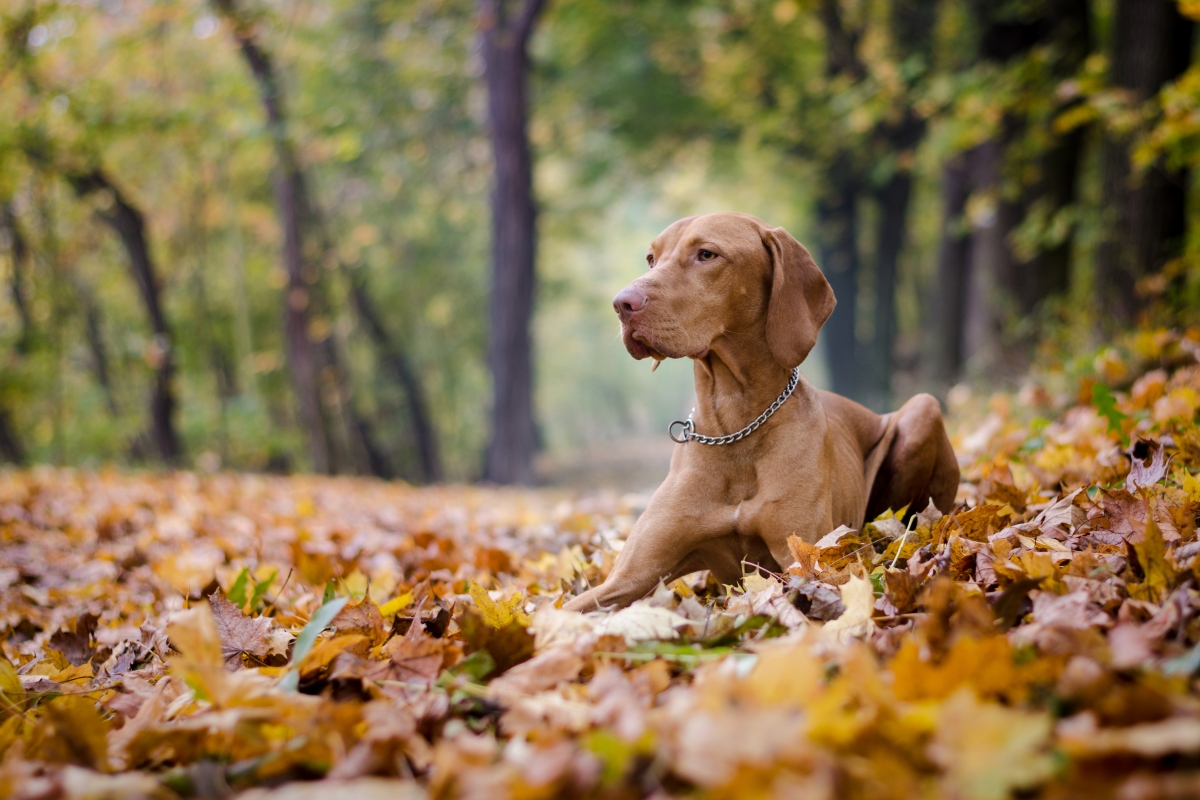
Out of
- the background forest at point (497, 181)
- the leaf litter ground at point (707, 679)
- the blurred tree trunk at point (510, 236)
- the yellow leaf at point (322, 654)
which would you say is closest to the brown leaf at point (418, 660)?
the leaf litter ground at point (707, 679)

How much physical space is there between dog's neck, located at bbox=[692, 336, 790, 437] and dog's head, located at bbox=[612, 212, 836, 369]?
2.2 inches

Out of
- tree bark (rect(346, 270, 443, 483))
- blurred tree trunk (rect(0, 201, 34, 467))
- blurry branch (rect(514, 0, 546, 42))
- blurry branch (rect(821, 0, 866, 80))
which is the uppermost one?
blurry branch (rect(514, 0, 546, 42))

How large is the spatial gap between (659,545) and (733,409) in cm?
56

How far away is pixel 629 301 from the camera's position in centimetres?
288

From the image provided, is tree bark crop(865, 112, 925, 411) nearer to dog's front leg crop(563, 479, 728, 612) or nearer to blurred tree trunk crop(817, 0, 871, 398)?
blurred tree trunk crop(817, 0, 871, 398)

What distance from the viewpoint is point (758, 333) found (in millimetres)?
3111

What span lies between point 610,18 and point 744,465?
15.6 m

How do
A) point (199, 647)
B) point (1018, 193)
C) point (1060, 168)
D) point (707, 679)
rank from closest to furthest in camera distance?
point (707, 679), point (199, 647), point (1060, 168), point (1018, 193)

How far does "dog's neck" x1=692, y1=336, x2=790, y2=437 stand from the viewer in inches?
121

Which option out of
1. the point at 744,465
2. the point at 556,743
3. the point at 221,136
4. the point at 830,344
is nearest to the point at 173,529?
the point at 744,465

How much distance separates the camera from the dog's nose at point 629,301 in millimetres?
2879

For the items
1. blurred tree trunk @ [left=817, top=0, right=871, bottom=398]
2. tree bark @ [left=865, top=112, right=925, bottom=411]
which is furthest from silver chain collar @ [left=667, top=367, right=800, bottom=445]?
blurred tree trunk @ [left=817, top=0, right=871, bottom=398]

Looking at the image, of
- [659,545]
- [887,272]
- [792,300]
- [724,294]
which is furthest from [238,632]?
[887,272]

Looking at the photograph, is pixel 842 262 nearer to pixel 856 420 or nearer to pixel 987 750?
pixel 856 420
